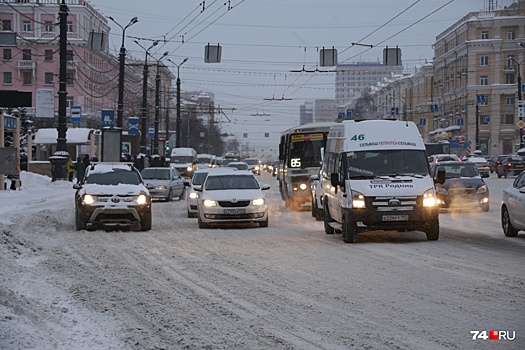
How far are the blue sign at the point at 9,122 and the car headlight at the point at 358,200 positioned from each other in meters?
23.0

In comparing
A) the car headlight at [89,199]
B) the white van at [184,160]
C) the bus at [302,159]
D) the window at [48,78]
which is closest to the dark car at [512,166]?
the white van at [184,160]

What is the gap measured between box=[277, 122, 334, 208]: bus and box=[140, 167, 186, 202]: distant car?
6.00 meters

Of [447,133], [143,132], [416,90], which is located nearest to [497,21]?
[447,133]

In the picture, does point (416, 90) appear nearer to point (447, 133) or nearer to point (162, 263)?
point (447, 133)

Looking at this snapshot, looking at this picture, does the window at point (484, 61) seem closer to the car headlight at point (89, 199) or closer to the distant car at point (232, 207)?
the distant car at point (232, 207)

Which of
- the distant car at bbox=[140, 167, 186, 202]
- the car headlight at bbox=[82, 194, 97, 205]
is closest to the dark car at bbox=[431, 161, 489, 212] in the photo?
the car headlight at bbox=[82, 194, 97, 205]

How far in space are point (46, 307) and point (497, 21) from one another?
310 feet

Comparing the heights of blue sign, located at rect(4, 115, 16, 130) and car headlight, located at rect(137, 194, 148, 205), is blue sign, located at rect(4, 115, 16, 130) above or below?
above

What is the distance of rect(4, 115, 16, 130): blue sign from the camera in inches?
1428

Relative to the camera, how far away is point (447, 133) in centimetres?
10281

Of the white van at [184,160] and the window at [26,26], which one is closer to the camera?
the white van at [184,160]

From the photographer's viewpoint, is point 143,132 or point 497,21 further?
point 497,21

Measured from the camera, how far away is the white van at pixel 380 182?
669 inches

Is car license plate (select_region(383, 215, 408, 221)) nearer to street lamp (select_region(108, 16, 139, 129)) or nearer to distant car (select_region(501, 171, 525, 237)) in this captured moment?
distant car (select_region(501, 171, 525, 237))
